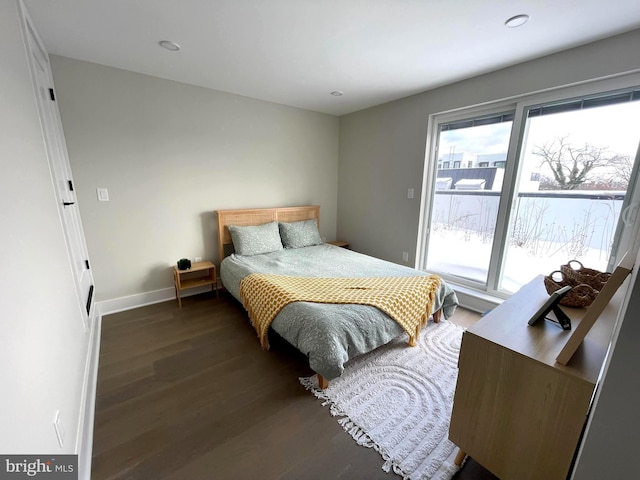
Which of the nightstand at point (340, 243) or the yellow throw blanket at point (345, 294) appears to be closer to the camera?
the yellow throw blanket at point (345, 294)

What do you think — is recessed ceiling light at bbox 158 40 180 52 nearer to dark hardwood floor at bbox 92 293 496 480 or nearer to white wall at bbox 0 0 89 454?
white wall at bbox 0 0 89 454

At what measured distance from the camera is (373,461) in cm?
134

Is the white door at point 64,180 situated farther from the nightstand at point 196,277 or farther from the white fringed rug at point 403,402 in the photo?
the white fringed rug at point 403,402

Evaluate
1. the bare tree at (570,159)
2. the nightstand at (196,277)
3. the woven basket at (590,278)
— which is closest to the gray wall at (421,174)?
the bare tree at (570,159)

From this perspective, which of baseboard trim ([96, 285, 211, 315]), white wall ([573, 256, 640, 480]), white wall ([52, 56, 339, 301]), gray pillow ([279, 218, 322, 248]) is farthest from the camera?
gray pillow ([279, 218, 322, 248])

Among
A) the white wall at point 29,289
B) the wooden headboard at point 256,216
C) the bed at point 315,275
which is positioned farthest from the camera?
the wooden headboard at point 256,216

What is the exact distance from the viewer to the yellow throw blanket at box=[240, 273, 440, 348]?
2.03 meters

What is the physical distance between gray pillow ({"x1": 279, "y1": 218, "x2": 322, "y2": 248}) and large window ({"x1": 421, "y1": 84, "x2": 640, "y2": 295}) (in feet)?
4.92

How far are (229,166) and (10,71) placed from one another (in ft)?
7.10

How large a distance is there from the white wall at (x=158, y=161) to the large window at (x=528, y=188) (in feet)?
7.24

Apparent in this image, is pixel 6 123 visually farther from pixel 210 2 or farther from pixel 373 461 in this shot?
pixel 373 461

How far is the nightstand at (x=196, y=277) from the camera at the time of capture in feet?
9.52

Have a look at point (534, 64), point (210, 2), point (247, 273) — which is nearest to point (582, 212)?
point (534, 64)

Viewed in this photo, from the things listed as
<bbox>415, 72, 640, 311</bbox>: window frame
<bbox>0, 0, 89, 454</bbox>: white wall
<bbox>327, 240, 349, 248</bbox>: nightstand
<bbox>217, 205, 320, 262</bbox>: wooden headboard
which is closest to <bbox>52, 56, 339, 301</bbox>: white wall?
<bbox>217, 205, 320, 262</bbox>: wooden headboard
